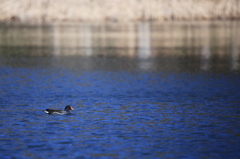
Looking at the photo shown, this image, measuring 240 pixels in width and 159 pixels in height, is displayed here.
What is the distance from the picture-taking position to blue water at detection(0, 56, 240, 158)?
24984 millimetres

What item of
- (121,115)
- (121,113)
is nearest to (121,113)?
(121,113)

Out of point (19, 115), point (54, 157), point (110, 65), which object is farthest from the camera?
point (110, 65)

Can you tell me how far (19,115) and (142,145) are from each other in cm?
1059

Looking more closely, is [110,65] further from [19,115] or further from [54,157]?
[54,157]

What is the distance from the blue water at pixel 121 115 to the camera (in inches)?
984

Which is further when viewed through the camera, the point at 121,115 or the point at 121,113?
the point at 121,113

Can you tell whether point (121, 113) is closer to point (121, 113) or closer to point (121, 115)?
point (121, 113)

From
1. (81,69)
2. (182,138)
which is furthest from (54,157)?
(81,69)

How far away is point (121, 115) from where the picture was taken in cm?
3284

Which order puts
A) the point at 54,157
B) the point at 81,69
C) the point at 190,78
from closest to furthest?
the point at 54,157 → the point at 190,78 → the point at 81,69

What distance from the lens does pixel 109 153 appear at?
2416 centimetres

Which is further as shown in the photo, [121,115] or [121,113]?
[121,113]

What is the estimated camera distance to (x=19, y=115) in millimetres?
32656

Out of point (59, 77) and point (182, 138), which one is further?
point (59, 77)
